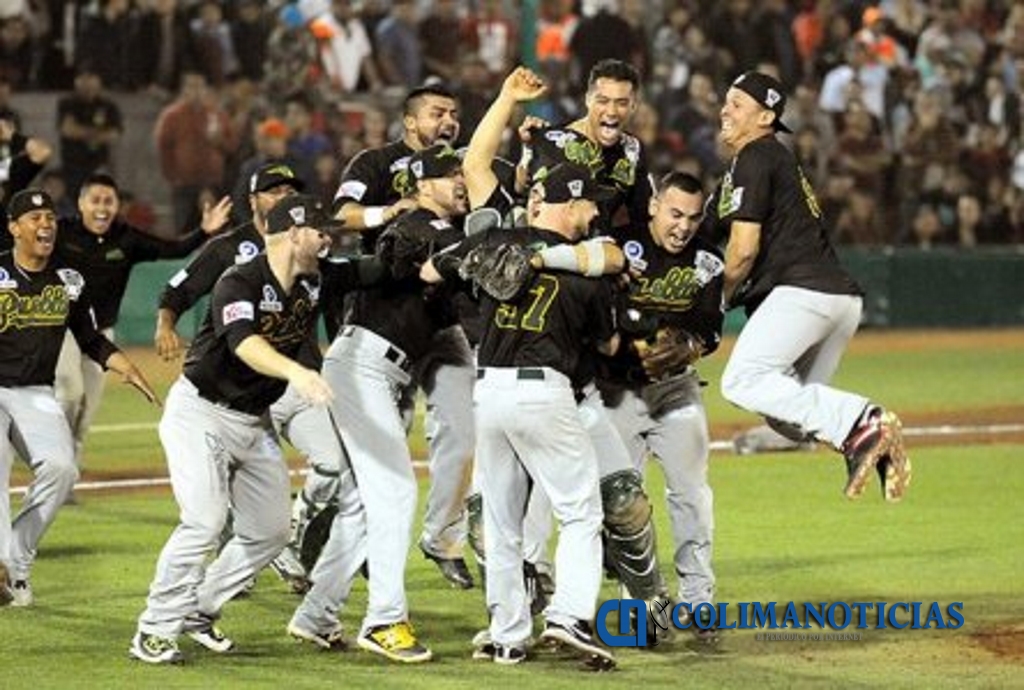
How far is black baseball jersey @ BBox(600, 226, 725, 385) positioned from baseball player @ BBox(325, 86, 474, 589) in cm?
90

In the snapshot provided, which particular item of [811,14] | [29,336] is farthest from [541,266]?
[811,14]

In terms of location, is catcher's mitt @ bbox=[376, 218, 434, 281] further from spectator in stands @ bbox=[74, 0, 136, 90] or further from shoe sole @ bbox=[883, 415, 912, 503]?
spectator in stands @ bbox=[74, 0, 136, 90]

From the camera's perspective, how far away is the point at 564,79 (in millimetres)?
23672

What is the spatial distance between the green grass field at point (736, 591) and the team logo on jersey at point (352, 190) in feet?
6.36

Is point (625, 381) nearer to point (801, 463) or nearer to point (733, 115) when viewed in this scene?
point (733, 115)

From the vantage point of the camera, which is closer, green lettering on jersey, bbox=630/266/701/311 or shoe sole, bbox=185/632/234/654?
shoe sole, bbox=185/632/234/654

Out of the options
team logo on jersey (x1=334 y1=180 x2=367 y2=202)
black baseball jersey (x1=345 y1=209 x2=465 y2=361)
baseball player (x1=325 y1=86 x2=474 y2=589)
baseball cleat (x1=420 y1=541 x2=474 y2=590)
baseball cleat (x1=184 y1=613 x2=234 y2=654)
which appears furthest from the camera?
baseball cleat (x1=420 y1=541 x2=474 y2=590)

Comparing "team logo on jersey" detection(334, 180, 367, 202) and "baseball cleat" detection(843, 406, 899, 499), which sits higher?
"team logo on jersey" detection(334, 180, 367, 202)

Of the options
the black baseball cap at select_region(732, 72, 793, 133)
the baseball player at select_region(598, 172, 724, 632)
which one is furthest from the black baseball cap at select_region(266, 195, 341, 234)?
the black baseball cap at select_region(732, 72, 793, 133)

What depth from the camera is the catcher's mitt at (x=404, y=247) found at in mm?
9555

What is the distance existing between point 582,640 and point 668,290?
5.51ft

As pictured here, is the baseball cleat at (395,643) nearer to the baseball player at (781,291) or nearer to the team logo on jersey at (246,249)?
the baseball player at (781,291)

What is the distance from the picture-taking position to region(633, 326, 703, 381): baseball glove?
31.9ft

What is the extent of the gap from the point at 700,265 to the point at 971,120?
16870 millimetres
